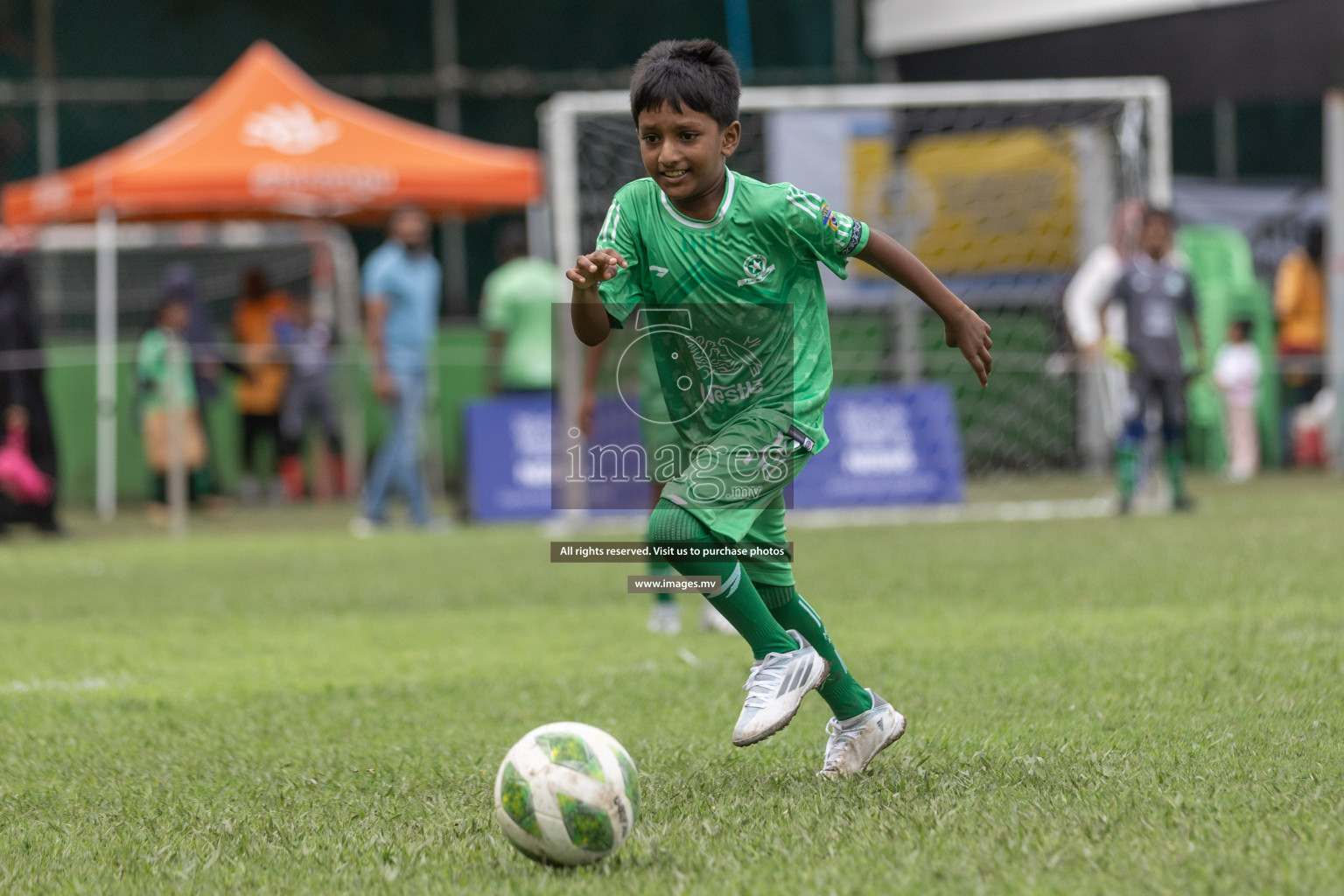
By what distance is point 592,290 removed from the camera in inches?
164

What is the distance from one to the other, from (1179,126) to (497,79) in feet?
27.6

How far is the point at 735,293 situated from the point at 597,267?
1.84ft

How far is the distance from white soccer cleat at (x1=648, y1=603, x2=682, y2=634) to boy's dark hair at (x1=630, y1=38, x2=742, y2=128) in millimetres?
3698

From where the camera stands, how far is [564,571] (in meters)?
10.1

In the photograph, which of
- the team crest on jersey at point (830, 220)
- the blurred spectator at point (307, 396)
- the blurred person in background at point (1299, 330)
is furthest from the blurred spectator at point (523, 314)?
the team crest on jersey at point (830, 220)

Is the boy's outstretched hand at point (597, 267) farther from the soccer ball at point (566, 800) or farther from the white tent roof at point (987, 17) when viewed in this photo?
the white tent roof at point (987, 17)

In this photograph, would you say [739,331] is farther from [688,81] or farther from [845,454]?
[845,454]

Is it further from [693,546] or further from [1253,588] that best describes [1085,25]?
[693,546]

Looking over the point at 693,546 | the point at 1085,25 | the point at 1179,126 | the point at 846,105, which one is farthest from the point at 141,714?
the point at 1179,126

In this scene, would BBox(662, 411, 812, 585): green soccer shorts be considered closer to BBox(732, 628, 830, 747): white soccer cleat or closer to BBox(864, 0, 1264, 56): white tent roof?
BBox(732, 628, 830, 747): white soccer cleat

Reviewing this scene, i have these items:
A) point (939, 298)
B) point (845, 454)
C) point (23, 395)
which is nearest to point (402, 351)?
point (23, 395)

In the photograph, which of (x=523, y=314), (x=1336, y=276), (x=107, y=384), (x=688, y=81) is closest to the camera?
(x=688, y=81)

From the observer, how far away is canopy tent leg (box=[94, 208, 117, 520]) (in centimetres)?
1571

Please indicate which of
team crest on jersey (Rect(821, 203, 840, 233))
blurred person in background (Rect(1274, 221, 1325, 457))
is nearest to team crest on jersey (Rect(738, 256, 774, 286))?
team crest on jersey (Rect(821, 203, 840, 233))
